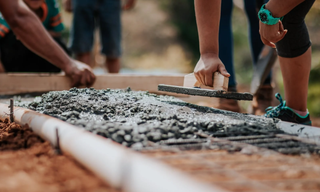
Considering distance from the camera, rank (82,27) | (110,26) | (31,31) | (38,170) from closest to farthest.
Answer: (38,170) → (31,31) → (82,27) → (110,26)

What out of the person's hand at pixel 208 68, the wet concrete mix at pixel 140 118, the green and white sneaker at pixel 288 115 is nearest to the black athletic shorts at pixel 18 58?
the wet concrete mix at pixel 140 118

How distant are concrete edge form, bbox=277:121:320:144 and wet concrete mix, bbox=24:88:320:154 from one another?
0.05m

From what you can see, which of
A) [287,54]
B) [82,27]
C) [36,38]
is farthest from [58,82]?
[287,54]

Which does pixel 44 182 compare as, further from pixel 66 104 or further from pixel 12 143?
pixel 66 104

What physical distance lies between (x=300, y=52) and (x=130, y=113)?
104 cm

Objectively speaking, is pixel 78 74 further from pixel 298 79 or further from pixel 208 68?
pixel 298 79

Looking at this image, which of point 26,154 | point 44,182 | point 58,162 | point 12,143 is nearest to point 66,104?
point 12,143

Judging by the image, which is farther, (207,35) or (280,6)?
(207,35)

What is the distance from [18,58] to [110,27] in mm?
1065

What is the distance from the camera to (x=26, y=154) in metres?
1.06

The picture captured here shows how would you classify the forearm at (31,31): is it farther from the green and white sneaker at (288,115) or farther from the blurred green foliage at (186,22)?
the blurred green foliage at (186,22)

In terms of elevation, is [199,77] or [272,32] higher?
[272,32]

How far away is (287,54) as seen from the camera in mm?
1880

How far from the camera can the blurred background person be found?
11.9ft
